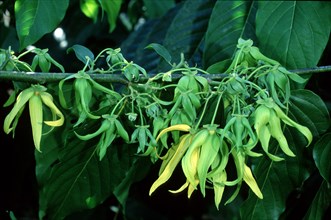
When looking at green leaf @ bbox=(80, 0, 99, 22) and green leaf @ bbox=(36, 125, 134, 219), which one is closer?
green leaf @ bbox=(36, 125, 134, 219)

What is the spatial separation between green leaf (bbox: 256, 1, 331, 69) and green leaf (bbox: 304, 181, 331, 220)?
0.19m

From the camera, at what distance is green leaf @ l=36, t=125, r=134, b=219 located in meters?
1.13

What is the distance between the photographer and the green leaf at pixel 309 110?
107 centimetres

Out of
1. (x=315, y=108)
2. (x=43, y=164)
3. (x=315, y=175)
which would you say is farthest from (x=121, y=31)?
(x=315, y=108)

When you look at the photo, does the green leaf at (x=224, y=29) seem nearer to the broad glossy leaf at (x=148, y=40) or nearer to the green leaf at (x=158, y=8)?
the broad glossy leaf at (x=148, y=40)

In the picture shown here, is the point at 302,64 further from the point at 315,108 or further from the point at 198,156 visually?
the point at 198,156

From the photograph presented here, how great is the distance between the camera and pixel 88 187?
3.79 feet

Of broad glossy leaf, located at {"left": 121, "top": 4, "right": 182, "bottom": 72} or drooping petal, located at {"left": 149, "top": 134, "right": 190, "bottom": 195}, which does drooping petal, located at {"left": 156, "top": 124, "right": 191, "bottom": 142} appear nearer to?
drooping petal, located at {"left": 149, "top": 134, "right": 190, "bottom": 195}

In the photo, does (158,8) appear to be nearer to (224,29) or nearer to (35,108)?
(224,29)

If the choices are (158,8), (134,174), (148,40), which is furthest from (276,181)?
(158,8)

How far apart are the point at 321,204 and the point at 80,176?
374 millimetres

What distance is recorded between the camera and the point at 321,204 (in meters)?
1.10

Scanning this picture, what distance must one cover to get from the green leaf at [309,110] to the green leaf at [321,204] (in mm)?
93

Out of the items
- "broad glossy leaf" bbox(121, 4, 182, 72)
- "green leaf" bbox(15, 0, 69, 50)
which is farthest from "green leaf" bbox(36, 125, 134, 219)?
"broad glossy leaf" bbox(121, 4, 182, 72)
